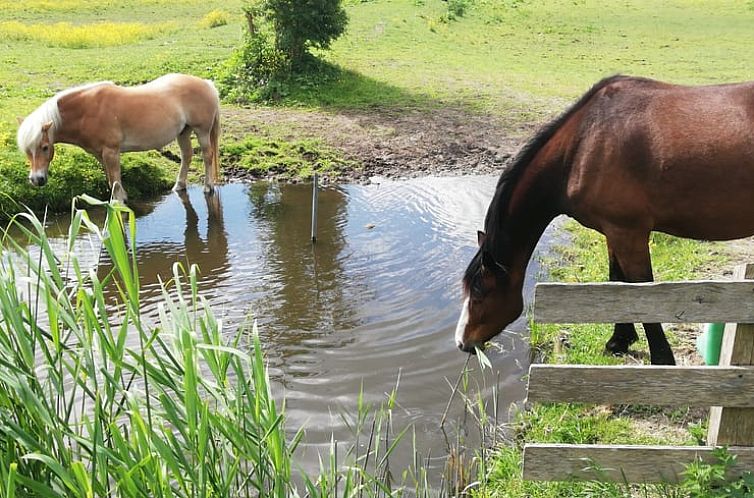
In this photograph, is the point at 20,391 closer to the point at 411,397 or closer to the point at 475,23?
the point at 411,397

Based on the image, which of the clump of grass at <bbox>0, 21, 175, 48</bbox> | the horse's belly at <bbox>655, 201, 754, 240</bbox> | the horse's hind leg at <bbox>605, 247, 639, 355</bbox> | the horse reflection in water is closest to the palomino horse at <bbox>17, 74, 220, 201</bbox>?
the horse reflection in water

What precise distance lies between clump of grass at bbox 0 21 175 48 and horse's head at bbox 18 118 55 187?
44.6 ft

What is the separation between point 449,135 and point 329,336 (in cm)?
637

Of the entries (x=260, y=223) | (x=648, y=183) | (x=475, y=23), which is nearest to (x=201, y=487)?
(x=648, y=183)

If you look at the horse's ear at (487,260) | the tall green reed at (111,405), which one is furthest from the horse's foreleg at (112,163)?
the tall green reed at (111,405)

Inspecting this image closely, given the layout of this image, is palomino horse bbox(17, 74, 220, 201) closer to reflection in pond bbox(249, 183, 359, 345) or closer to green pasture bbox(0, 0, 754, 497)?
green pasture bbox(0, 0, 754, 497)

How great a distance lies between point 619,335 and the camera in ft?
14.1

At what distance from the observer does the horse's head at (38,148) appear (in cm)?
719

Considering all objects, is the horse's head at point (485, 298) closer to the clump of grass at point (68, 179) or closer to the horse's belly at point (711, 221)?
the horse's belly at point (711, 221)

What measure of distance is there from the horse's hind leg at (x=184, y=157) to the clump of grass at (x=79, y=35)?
494 inches

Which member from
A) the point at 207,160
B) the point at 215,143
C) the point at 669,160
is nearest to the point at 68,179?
the point at 207,160

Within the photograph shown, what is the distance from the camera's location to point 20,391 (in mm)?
1858

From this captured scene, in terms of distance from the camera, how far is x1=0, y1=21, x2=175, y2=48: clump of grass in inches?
761

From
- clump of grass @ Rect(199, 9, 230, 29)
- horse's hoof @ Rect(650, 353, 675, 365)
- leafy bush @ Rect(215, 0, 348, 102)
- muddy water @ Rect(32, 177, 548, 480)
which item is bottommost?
muddy water @ Rect(32, 177, 548, 480)
